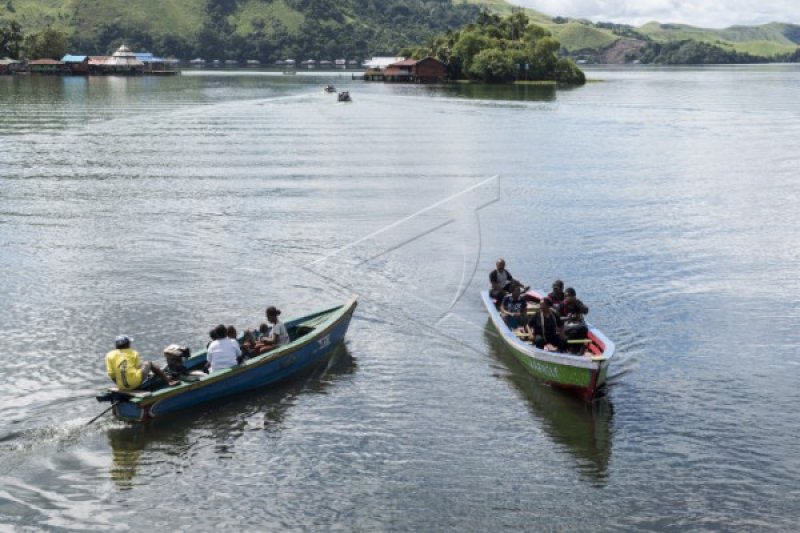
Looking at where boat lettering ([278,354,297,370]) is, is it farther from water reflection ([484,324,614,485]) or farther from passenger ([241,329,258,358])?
water reflection ([484,324,614,485])

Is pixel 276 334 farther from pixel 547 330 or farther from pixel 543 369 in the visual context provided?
pixel 547 330

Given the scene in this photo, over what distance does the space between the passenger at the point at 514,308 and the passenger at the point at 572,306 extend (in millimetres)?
2301

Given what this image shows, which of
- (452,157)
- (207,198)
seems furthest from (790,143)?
(207,198)

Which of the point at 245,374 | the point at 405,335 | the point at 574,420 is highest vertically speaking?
the point at 245,374

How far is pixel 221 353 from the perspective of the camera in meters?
26.0

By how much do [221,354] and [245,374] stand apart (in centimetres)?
103

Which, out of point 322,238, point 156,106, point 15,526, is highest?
point 156,106

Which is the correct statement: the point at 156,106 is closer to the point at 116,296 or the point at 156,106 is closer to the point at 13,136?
the point at 13,136

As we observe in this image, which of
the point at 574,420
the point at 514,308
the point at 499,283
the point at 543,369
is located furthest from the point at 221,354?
the point at 499,283

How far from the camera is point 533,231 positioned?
49500 millimetres

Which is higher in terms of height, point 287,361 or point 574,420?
point 287,361

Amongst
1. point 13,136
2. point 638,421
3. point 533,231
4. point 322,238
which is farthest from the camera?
point 13,136

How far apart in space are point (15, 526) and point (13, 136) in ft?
259

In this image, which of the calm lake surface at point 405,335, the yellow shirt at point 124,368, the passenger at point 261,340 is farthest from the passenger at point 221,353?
the yellow shirt at point 124,368
